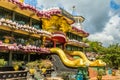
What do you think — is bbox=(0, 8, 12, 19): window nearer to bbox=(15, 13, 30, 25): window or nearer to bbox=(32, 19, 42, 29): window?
bbox=(15, 13, 30, 25): window

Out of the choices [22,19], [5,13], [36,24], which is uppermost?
[5,13]

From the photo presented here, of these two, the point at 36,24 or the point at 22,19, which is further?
the point at 36,24

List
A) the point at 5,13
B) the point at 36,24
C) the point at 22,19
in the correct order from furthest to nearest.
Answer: the point at 36,24
the point at 22,19
the point at 5,13

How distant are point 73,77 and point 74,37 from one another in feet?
97.6

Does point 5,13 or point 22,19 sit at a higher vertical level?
point 5,13

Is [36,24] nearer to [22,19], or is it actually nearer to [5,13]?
[22,19]

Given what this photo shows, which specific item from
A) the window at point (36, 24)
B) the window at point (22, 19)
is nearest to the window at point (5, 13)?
the window at point (22, 19)

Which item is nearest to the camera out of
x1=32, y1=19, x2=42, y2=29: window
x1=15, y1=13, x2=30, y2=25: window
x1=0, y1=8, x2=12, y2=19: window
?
x1=0, y1=8, x2=12, y2=19: window

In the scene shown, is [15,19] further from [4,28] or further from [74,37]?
[74,37]

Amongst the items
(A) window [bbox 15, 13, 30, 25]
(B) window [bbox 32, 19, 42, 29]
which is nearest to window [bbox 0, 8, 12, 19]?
(A) window [bbox 15, 13, 30, 25]

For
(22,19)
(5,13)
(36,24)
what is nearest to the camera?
(5,13)

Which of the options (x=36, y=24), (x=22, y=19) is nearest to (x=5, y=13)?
(x=22, y=19)

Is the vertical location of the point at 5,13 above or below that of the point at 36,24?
above

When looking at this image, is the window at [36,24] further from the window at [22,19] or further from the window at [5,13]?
the window at [5,13]
